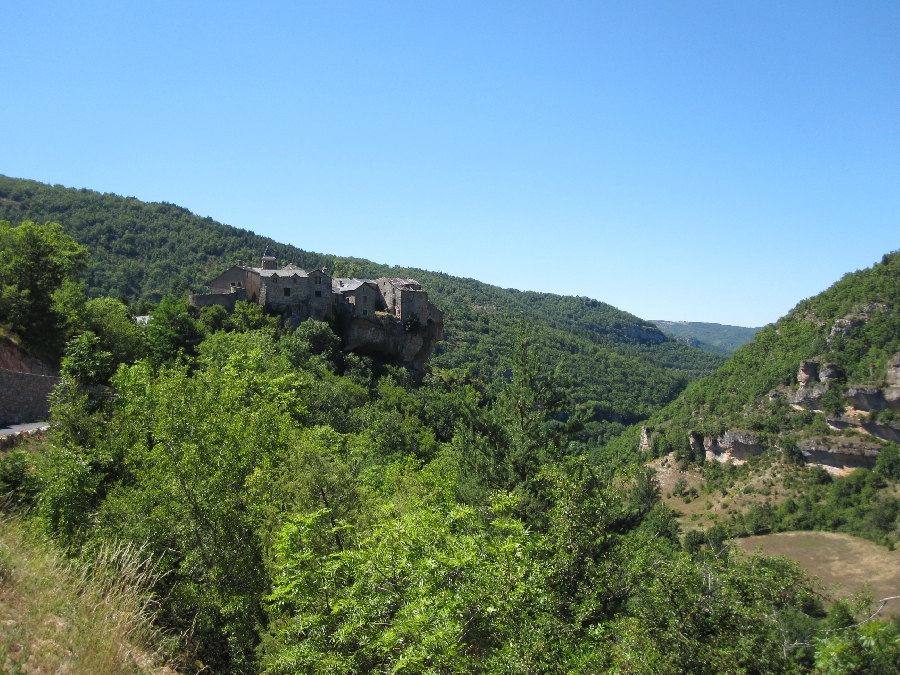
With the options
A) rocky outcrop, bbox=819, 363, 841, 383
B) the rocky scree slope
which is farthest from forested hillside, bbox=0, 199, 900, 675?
rocky outcrop, bbox=819, 363, 841, 383

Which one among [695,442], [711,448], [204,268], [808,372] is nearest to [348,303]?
[204,268]

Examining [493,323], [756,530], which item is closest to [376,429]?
[756,530]

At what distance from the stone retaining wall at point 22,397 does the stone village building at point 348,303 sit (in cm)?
2326

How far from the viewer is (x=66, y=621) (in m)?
6.62

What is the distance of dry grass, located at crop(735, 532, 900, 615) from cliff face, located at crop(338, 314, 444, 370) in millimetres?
34515

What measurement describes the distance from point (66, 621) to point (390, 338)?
139ft

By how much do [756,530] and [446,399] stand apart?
52888 mm

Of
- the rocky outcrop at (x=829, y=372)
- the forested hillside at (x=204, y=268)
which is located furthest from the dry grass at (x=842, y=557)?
the forested hillside at (x=204, y=268)

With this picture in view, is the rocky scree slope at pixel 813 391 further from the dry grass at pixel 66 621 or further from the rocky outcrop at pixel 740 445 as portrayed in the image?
the dry grass at pixel 66 621

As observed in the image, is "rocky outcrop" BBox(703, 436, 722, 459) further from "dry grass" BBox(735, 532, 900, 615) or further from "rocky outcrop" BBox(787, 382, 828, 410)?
"dry grass" BBox(735, 532, 900, 615)

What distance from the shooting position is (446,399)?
46.3 metres

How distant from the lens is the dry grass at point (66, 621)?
5992 millimetres

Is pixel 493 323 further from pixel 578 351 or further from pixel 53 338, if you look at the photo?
pixel 53 338

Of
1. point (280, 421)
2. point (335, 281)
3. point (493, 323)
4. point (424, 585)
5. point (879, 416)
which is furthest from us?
point (493, 323)
